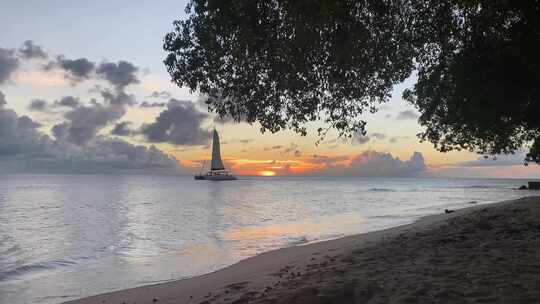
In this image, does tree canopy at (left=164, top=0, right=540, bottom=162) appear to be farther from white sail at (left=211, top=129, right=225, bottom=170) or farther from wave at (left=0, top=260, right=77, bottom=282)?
white sail at (left=211, top=129, right=225, bottom=170)

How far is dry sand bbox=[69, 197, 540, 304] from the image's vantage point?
7020 mm

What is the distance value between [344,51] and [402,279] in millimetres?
4707

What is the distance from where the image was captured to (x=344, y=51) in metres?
9.41

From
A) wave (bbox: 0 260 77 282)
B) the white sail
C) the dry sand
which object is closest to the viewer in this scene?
the dry sand

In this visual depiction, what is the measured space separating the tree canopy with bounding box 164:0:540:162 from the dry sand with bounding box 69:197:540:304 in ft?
12.0

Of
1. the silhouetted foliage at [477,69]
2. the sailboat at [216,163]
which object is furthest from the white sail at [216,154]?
the silhouetted foliage at [477,69]

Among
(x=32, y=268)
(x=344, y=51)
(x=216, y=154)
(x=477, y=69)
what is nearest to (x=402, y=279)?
(x=344, y=51)

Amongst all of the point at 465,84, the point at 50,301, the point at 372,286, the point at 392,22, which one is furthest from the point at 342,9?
the point at 50,301

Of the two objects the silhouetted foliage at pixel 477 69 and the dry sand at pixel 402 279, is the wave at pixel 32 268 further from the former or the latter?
the silhouetted foliage at pixel 477 69

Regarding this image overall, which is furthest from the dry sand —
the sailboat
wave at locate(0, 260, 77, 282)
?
the sailboat

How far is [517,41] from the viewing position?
1080 cm

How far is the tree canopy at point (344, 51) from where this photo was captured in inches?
349

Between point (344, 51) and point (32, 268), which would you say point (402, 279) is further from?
point (32, 268)

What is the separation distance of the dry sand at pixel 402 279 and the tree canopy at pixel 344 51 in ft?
12.0
